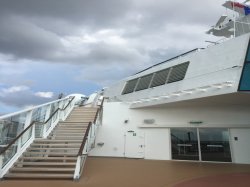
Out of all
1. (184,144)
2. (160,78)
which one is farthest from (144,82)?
(184,144)

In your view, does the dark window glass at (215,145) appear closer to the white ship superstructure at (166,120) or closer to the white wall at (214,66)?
the white ship superstructure at (166,120)

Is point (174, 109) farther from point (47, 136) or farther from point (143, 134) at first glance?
point (47, 136)

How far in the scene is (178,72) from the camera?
13.8m

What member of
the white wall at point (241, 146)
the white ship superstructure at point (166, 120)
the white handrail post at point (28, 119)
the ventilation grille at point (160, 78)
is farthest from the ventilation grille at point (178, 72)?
the white handrail post at point (28, 119)

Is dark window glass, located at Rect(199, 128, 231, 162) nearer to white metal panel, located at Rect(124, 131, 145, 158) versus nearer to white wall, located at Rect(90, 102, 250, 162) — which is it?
white wall, located at Rect(90, 102, 250, 162)

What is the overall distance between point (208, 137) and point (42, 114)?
27.9 ft

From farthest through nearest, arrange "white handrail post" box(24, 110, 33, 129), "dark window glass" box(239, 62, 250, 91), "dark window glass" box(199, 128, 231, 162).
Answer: "dark window glass" box(199, 128, 231, 162), "dark window glass" box(239, 62, 250, 91), "white handrail post" box(24, 110, 33, 129)

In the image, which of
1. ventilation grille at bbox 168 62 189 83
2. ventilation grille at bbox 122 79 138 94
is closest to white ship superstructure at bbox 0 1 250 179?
ventilation grille at bbox 168 62 189 83

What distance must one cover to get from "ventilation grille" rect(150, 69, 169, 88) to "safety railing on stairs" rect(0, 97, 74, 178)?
6.94m

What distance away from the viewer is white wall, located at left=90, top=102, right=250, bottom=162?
12516mm

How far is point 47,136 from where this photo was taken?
970 cm

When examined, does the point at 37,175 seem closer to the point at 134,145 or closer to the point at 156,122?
the point at 134,145

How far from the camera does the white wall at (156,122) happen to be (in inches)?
493

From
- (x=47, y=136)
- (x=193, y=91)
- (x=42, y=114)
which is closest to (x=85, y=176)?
(x=47, y=136)
